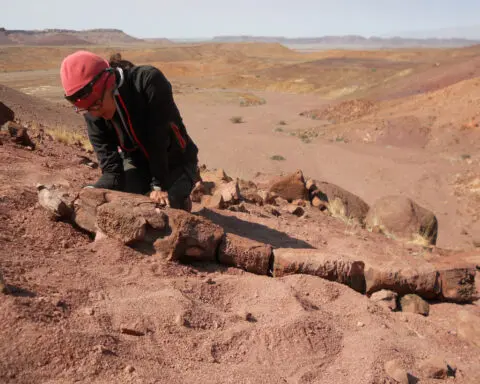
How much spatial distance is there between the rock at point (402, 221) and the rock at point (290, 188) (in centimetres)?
125

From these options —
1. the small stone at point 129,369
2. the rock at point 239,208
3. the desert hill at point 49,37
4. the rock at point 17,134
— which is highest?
the desert hill at point 49,37

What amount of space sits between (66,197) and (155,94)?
3.08 ft

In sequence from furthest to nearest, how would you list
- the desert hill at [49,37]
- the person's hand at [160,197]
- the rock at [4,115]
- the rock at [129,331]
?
the desert hill at [49,37] → the rock at [4,115] → the person's hand at [160,197] → the rock at [129,331]

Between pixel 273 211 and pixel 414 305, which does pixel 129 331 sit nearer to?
pixel 414 305

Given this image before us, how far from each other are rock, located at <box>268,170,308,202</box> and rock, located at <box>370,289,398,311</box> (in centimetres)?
392

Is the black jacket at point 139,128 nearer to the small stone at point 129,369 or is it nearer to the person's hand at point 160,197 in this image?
the person's hand at point 160,197

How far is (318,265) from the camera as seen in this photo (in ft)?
11.6

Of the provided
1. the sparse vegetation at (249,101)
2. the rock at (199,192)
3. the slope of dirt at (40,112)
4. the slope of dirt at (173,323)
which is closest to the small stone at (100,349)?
the slope of dirt at (173,323)

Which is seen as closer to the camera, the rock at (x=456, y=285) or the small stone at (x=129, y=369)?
the small stone at (x=129, y=369)

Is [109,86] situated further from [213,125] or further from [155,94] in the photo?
[213,125]

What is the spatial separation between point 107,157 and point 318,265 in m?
1.75

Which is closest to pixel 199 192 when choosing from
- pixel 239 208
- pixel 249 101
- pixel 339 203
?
pixel 239 208

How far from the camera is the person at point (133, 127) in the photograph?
294 centimetres

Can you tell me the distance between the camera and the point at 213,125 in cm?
2006
